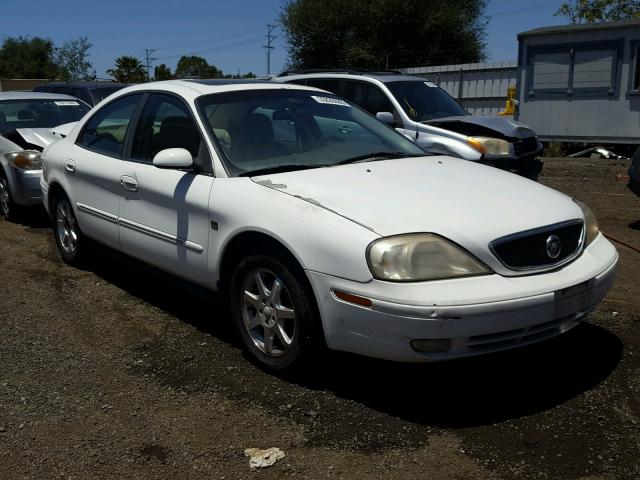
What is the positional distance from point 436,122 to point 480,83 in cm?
1163

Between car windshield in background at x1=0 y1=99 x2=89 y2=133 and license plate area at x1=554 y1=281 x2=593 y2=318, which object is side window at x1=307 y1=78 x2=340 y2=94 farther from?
license plate area at x1=554 y1=281 x2=593 y2=318

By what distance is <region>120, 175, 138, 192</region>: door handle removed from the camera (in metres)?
4.69

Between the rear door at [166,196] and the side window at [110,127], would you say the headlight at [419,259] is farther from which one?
the side window at [110,127]

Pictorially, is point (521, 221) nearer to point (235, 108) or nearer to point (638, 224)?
point (235, 108)

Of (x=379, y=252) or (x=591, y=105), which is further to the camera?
(x=591, y=105)

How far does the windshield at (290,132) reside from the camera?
13.8ft

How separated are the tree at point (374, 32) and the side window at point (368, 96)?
29193 mm

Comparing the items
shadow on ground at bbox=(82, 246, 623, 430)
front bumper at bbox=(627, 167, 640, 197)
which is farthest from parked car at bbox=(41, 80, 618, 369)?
front bumper at bbox=(627, 167, 640, 197)

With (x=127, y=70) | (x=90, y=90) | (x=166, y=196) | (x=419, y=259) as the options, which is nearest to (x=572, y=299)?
(x=419, y=259)

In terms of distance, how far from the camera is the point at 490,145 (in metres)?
8.50

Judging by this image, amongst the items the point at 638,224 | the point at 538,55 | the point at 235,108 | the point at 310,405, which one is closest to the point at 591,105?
the point at 538,55

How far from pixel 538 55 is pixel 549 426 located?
48.7 ft

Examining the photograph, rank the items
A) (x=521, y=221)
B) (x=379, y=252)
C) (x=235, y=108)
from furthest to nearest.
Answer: (x=235, y=108)
(x=521, y=221)
(x=379, y=252)

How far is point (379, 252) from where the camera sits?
3180 millimetres
